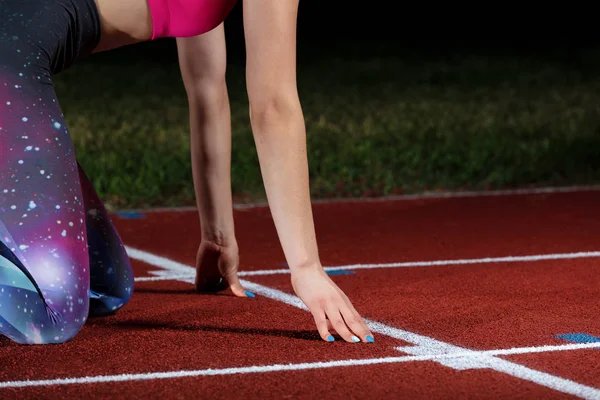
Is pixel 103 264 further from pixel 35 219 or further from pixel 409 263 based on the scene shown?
pixel 409 263

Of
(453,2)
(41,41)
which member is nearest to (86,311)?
(41,41)

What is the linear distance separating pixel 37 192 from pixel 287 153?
637 mm

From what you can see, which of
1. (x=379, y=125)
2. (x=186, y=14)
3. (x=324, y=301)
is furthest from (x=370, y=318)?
(x=379, y=125)

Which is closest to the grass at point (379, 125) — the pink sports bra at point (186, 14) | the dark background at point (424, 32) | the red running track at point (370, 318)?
the dark background at point (424, 32)

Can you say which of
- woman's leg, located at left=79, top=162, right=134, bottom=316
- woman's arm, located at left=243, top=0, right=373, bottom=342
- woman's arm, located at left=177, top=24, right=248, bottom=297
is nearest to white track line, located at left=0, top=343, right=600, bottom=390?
woman's arm, located at left=243, top=0, right=373, bottom=342

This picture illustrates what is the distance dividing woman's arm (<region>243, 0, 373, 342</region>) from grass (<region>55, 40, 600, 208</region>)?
150 inches

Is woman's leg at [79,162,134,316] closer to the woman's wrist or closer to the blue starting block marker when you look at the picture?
the woman's wrist

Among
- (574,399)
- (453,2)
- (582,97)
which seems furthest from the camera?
(453,2)

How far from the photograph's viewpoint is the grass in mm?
7453

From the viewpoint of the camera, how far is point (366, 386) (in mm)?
2725

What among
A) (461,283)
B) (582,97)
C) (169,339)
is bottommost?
(582,97)

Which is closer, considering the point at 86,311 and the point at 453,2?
the point at 86,311

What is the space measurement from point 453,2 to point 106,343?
18504 mm

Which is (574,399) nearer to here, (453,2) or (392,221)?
(392,221)
